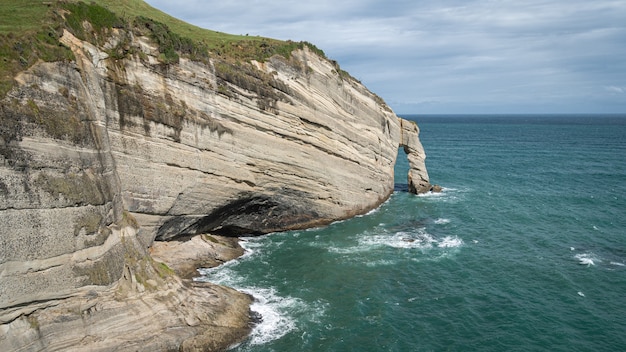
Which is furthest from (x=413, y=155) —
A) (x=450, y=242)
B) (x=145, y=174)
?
A: (x=145, y=174)

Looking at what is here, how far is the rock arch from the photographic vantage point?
195ft

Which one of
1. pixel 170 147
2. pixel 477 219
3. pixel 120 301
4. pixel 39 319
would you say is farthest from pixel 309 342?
pixel 477 219

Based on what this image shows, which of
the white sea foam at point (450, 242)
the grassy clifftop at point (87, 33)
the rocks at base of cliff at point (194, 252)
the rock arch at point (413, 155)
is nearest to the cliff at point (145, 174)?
the grassy clifftop at point (87, 33)

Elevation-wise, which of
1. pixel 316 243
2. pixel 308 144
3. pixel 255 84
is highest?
pixel 255 84

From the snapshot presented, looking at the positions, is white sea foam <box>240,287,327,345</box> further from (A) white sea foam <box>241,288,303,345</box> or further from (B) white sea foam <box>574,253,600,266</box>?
(B) white sea foam <box>574,253,600,266</box>

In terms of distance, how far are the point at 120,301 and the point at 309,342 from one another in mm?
10306

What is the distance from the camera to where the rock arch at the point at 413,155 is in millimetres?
59406

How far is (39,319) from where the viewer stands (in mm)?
19891

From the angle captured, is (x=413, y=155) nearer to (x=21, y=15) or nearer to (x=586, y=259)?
(x=586, y=259)

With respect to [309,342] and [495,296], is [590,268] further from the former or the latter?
[309,342]

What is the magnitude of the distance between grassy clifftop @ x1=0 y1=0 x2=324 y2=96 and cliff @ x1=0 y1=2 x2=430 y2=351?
→ 15.4 inches

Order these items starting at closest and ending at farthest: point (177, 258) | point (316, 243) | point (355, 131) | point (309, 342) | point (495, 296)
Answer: point (309, 342) → point (495, 296) → point (177, 258) → point (316, 243) → point (355, 131)

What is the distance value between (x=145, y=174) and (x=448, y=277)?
22973 millimetres

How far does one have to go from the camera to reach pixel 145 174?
29047 millimetres
